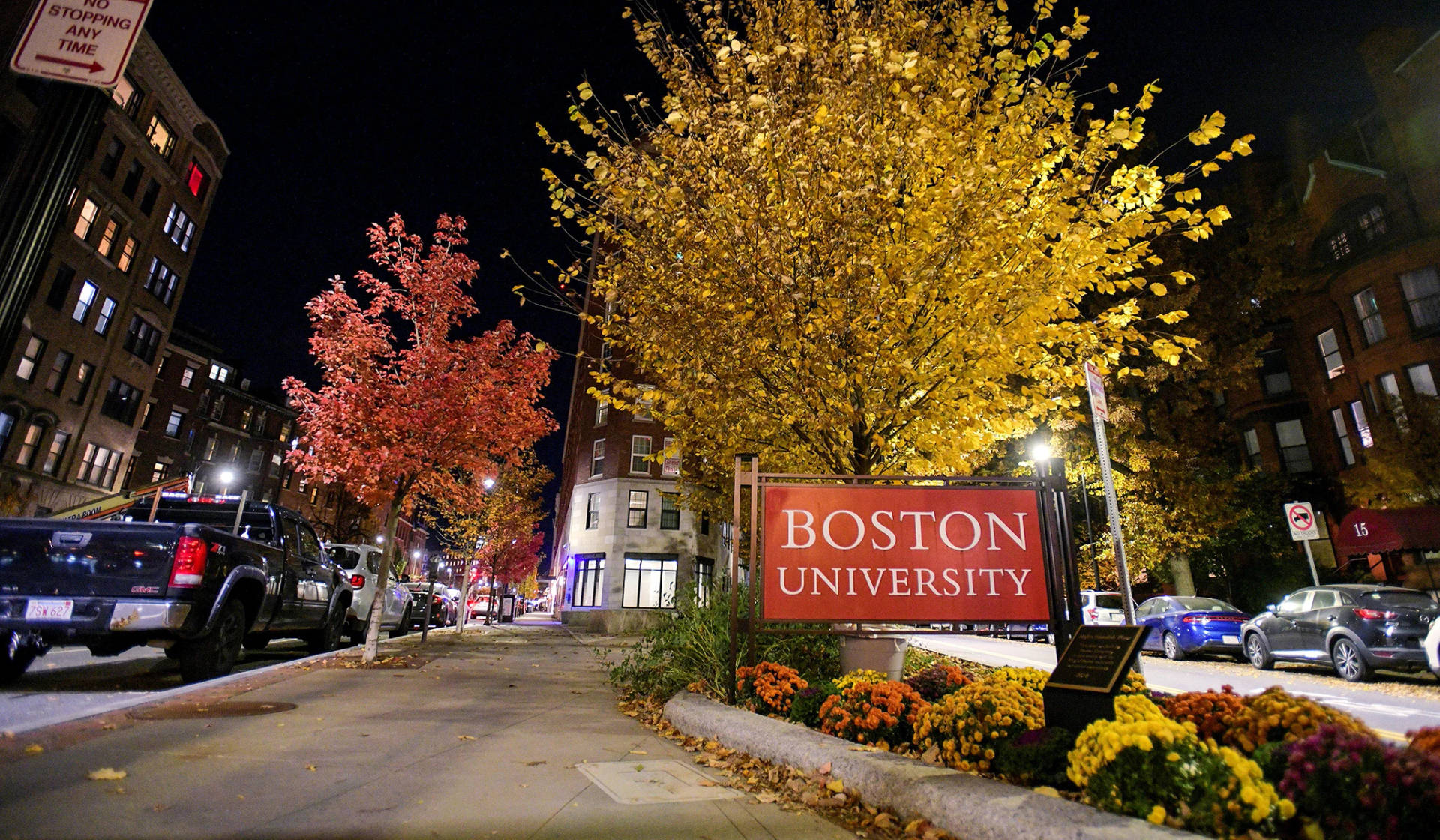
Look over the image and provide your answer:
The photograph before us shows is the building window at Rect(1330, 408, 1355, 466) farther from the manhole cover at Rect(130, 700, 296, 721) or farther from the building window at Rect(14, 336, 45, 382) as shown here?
the building window at Rect(14, 336, 45, 382)

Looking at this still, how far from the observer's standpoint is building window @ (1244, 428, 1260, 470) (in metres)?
29.2

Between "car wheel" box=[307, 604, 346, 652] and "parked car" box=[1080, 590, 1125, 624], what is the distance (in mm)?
18539

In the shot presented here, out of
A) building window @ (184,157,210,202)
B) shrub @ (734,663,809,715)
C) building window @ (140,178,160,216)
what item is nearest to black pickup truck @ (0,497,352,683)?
shrub @ (734,663,809,715)

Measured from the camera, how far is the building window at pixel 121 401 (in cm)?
3095

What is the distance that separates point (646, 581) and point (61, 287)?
26.7 m

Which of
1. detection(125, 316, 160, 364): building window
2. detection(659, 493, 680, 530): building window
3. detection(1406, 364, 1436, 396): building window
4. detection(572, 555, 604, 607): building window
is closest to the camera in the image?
detection(1406, 364, 1436, 396): building window

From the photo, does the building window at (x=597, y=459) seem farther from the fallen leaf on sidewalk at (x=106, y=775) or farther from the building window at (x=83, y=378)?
the fallen leaf on sidewalk at (x=106, y=775)

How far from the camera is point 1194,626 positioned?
1598cm

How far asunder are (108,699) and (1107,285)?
10.6 meters

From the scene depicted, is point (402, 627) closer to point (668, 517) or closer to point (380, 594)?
point (380, 594)

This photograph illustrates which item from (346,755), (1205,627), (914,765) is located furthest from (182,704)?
(1205,627)

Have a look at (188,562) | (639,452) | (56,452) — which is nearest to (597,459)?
(639,452)

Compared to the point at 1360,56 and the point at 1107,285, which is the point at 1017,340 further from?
the point at 1360,56

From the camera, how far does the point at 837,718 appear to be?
503 cm
